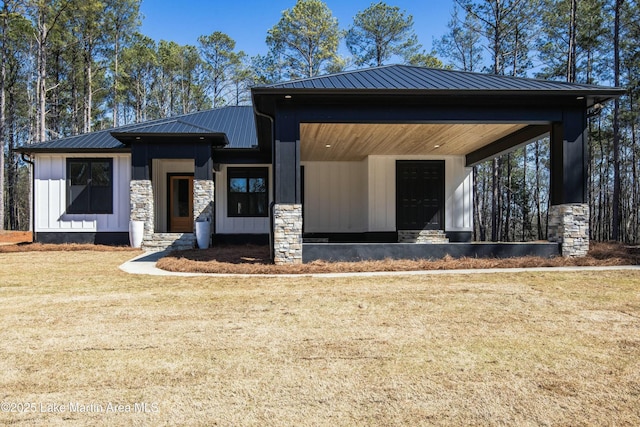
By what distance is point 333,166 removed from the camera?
13.6 meters

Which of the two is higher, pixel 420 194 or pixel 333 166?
pixel 333 166

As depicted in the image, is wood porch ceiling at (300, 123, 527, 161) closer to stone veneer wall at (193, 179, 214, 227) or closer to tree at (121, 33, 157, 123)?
stone veneer wall at (193, 179, 214, 227)

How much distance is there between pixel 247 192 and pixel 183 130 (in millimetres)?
2944

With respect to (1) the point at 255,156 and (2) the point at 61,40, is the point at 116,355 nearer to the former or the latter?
(1) the point at 255,156

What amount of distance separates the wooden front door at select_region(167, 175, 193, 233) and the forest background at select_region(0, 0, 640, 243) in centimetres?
977

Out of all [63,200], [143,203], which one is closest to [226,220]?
[143,203]

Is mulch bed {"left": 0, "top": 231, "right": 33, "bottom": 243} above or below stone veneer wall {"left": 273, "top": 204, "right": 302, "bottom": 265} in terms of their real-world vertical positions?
below

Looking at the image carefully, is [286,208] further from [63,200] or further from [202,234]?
[63,200]

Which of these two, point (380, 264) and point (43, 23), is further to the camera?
point (43, 23)

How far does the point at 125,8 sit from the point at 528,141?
2241 centimetres

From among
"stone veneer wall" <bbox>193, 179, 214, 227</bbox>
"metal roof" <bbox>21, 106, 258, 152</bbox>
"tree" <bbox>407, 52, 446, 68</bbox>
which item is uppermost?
"tree" <bbox>407, 52, 446, 68</bbox>

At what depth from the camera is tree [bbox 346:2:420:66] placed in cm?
2134

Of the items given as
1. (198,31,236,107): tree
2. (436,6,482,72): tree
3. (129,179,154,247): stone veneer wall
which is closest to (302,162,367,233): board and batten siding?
(129,179,154,247): stone veneer wall

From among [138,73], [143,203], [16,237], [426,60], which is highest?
[138,73]
